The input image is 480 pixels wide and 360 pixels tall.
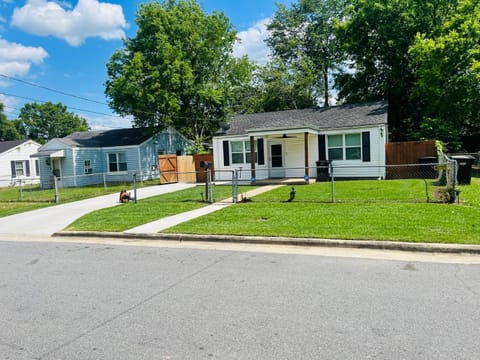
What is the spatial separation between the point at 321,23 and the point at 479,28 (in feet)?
63.1

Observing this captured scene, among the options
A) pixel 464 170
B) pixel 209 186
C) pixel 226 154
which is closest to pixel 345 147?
pixel 464 170

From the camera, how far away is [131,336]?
3.86 metres

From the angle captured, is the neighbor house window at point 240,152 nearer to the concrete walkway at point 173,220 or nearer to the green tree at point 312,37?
the concrete walkway at point 173,220

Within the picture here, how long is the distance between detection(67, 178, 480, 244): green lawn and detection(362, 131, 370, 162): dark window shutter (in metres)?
5.27

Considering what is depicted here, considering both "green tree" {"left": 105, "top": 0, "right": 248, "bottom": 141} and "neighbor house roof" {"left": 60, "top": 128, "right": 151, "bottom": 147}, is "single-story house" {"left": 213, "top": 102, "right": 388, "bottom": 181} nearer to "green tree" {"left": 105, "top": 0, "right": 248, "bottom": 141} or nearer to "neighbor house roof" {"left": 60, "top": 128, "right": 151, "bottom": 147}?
"green tree" {"left": 105, "top": 0, "right": 248, "bottom": 141}

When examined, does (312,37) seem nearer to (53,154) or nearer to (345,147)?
(345,147)

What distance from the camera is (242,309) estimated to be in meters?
4.45

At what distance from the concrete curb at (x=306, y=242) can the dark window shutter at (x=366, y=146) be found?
13163 mm

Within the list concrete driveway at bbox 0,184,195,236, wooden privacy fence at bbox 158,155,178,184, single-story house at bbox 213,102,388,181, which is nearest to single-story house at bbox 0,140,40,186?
wooden privacy fence at bbox 158,155,178,184

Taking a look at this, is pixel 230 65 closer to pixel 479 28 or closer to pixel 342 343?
pixel 479 28

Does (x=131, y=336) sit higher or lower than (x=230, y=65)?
lower

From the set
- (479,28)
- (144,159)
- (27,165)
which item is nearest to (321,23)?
(479,28)

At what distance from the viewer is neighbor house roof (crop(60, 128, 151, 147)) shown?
2926 centimetres

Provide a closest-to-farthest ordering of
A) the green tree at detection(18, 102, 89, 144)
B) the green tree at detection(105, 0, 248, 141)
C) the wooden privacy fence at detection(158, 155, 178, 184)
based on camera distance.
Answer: the wooden privacy fence at detection(158, 155, 178, 184)
the green tree at detection(105, 0, 248, 141)
the green tree at detection(18, 102, 89, 144)
